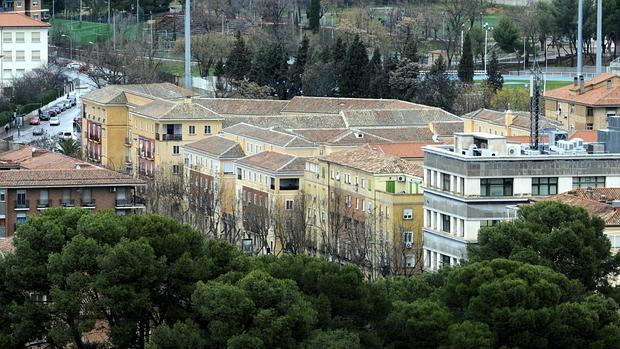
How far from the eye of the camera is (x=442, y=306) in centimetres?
6381

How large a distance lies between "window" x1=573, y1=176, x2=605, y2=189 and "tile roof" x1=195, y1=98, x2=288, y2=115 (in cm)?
4197

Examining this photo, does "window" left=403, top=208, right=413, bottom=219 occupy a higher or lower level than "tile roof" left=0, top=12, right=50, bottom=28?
lower

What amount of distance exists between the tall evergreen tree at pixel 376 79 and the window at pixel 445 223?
1895 inches

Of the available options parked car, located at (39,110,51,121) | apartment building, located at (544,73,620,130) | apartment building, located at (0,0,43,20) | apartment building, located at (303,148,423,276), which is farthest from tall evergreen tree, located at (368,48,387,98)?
apartment building, located at (0,0,43,20)

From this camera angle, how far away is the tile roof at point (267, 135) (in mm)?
104262

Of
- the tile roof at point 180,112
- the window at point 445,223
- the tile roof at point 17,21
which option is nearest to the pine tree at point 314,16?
the tile roof at point 17,21

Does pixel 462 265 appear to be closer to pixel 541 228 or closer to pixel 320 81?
pixel 541 228

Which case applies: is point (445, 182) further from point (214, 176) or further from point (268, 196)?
point (214, 176)

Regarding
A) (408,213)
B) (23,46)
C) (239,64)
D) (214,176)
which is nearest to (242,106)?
(239,64)

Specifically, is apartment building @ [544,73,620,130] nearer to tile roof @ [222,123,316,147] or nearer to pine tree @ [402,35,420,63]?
tile roof @ [222,123,316,147]

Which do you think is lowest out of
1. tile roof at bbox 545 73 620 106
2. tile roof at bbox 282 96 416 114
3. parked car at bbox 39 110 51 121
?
parked car at bbox 39 110 51 121

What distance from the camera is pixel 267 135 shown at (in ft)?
352

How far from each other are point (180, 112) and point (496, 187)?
39.9m

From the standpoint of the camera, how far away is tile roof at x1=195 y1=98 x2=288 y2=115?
11919cm
